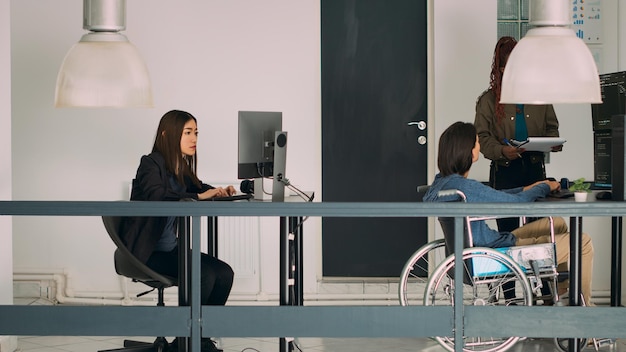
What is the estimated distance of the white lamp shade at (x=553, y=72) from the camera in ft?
10.9

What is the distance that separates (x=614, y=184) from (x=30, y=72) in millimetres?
4180

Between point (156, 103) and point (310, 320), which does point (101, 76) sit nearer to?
point (310, 320)

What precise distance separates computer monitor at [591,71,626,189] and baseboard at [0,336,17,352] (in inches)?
119

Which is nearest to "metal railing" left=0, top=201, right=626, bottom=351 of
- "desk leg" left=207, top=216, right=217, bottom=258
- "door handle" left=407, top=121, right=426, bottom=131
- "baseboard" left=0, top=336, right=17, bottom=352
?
"baseboard" left=0, top=336, right=17, bottom=352

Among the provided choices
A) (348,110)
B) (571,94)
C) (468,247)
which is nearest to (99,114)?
(348,110)

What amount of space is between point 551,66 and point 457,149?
4.49ft

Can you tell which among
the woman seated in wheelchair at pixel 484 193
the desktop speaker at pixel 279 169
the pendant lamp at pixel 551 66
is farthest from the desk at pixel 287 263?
the pendant lamp at pixel 551 66

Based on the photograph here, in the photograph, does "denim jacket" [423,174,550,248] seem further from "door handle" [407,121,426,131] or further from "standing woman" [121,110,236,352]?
"door handle" [407,121,426,131]

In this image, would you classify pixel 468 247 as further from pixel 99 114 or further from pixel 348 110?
pixel 99 114

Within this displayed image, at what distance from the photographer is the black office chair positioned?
179 inches

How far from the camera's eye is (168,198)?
4.61m

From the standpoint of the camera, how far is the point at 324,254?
6.50 m

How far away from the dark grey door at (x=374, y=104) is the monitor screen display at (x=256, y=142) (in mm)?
1604

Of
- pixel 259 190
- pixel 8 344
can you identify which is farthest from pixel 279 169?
pixel 8 344
